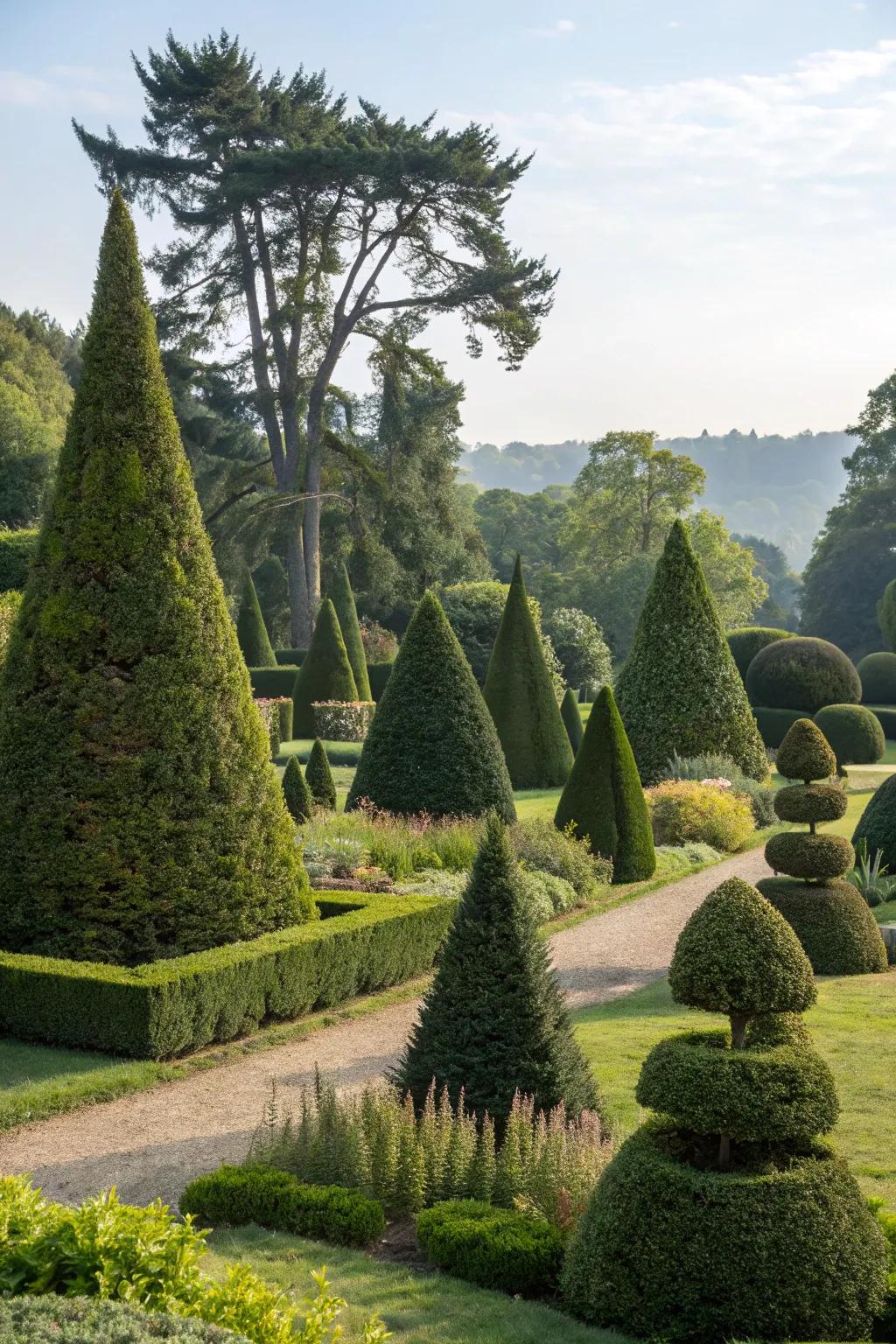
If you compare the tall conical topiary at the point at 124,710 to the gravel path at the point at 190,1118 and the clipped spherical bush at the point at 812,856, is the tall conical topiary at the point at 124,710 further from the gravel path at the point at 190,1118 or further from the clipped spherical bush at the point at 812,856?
the clipped spherical bush at the point at 812,856

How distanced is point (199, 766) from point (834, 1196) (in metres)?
6.01

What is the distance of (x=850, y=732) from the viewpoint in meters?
29.7

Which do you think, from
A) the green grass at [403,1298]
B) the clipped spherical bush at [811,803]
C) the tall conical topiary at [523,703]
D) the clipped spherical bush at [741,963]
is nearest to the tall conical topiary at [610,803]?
the clipped spherical bush at [811,803]

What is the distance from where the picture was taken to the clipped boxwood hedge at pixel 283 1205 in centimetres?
573

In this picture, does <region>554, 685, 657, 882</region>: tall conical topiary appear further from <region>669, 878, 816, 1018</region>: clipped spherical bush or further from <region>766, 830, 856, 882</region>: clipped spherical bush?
<region>669, 878, 816, 1018</region>: clipped spherical bush

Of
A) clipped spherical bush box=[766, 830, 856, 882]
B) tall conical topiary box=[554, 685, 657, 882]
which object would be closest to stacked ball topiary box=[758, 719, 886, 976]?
clipped spherical bush box=[766, 830, 856, 882]

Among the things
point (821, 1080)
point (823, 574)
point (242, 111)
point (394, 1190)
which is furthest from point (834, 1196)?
point (823, 574)

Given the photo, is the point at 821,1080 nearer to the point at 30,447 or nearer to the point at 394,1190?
the point at 394,1190

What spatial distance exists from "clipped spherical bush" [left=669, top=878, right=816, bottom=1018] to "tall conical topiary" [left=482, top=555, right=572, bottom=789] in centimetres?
1824

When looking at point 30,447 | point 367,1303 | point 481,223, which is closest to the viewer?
point 367,1303

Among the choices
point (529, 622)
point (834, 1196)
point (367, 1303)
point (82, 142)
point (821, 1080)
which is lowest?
point (367, 1303)

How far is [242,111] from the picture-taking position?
109ft

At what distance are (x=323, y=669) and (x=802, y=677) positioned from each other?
11.4m

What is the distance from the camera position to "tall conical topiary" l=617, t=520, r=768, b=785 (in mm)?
20859
